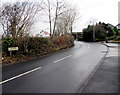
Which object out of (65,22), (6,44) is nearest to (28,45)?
(6,44)

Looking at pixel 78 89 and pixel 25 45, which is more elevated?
pixel 25 45

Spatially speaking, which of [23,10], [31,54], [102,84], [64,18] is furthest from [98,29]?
[102,84]

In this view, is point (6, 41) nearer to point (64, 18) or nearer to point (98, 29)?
point (64, 18)

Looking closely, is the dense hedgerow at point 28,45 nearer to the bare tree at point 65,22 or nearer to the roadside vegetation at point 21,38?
the roadside vegetation at point 21,38

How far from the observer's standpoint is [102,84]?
564 centimetres

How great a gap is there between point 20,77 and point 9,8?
518 inches

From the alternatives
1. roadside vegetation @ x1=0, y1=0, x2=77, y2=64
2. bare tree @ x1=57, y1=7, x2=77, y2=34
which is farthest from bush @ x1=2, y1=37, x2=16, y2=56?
bare tree @ x1=57, y1=7, x2=77, y2=34

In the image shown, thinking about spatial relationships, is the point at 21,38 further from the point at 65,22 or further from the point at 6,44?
the point at 65,22

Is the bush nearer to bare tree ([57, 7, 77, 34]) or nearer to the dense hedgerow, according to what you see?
the dense hedgerow

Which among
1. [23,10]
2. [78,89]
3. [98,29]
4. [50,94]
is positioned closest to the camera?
[50,94]

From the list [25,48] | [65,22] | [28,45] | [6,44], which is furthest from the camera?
[65,22]

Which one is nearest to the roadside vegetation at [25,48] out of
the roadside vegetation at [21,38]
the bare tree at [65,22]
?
the roadside vegetation at [21,38]

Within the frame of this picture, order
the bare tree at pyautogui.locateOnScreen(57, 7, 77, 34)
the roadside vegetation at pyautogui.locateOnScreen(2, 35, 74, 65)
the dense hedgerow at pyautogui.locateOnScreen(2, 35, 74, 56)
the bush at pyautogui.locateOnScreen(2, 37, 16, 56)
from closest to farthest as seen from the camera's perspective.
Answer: the roadside vegetation at pyautogui.locateOnScreen(2, 35, 74, 65)
the bush at pyautogui.locateOnScreen(2, 37, 16, 56)
the dense hedgerow at pyautogui.locateOnScreen(2, 35, 74, 56)
the bare tree at pyautogui.locateOnScreen(57, 7, 77, 34)

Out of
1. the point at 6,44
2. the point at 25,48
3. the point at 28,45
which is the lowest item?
the point at 25,48
